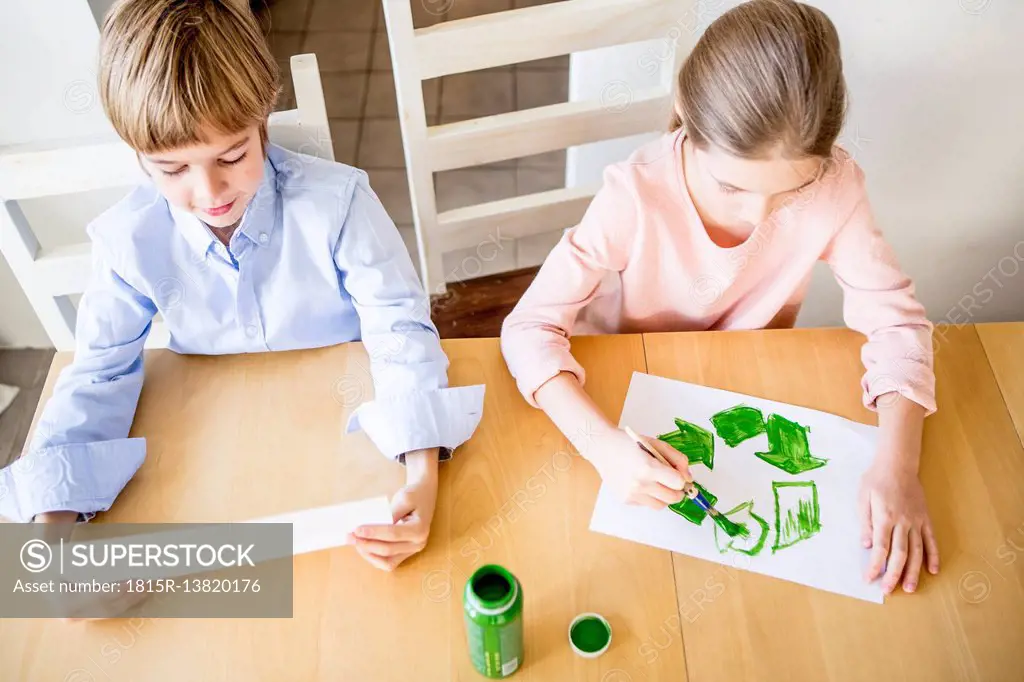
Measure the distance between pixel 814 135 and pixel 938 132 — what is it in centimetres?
51

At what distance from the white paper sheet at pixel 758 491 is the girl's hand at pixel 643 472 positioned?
0.7 inches

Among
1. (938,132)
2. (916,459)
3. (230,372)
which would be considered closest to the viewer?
(916,459)

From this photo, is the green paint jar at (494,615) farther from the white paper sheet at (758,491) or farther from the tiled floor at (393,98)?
the tiled floor at (393,98)

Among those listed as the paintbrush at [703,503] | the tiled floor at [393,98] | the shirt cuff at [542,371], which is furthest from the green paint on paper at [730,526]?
the tiled floor at [393,98]

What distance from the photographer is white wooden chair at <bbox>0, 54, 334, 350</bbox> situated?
1053 mm

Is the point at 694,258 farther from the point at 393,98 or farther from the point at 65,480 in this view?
the point at 393,98

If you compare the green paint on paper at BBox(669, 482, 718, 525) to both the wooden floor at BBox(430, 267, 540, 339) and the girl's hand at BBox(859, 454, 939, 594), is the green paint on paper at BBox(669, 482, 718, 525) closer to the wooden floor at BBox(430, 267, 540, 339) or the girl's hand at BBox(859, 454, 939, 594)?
the girl's hand at BBox(859, 454, 939, 594)

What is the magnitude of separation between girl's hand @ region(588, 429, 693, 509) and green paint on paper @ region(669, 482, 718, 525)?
0.01 meters

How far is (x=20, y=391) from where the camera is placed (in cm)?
183

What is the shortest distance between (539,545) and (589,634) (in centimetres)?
11

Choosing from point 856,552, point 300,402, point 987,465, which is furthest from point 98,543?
point 987,465

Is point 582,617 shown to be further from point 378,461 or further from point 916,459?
point 916,459

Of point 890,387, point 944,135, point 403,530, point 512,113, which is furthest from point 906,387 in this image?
point 512,113

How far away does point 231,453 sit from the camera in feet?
3.26
